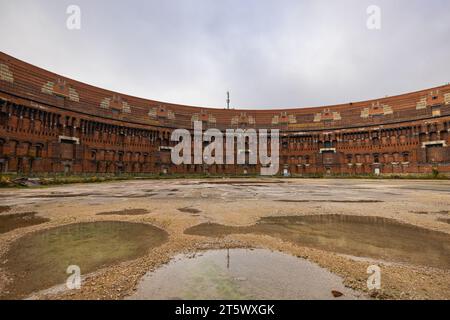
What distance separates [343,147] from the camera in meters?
53.9

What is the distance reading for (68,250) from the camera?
4.14 meters

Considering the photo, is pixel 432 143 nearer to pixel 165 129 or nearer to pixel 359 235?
pixel 359 235

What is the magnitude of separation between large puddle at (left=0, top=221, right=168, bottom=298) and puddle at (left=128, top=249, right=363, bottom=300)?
1106 millimetres

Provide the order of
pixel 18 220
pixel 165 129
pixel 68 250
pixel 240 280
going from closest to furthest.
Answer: pixel 240 280 < pixel 68 250 < pixel 18 220 < pixel 165 129

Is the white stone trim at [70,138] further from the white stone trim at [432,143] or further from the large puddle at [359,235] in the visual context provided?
the white stone trim at [432,143]

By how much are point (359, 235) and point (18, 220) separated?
9.24 metres

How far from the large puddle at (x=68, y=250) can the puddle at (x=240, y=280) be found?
111 centimetres

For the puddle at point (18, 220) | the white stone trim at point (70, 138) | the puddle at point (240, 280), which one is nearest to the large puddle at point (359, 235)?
the puddle at point (240, 280)

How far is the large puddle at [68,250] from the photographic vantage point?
3.04 m

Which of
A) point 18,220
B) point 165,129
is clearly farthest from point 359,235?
point 165,129

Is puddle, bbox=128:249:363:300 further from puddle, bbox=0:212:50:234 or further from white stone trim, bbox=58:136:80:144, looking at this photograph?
white stone trim, bbox=58:136:80:144

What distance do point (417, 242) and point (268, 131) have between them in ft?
186

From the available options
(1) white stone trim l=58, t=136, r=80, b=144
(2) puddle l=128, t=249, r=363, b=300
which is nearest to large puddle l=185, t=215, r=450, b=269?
(2) puddle l=128, t=249, r=363, b=300

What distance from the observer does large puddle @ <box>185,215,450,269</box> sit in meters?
3.98
